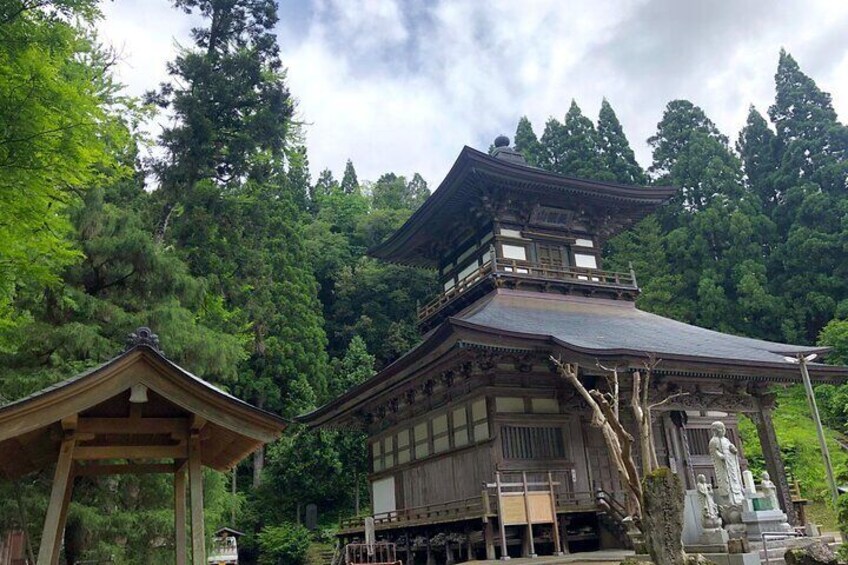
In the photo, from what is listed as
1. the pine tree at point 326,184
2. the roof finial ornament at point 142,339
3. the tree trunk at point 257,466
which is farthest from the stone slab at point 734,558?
the pine tree at point 326,184

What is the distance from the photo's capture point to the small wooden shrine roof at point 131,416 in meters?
5.70

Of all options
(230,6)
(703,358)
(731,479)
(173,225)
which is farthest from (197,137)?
(731,479)

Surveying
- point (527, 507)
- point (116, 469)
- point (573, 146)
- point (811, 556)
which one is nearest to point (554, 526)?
point (527, 507)

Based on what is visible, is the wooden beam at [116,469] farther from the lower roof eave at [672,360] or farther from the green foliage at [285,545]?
the green foliage at [285,545]

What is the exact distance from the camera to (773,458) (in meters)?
15.3

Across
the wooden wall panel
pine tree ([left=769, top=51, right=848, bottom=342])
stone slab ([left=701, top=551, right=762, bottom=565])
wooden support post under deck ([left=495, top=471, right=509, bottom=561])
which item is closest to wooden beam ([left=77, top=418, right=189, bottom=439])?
wooden support post under deck ([left=495, top=471, right=509, bottom=561])

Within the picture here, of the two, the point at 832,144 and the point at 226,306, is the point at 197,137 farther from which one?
the point at 832,144

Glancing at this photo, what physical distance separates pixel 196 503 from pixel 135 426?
954 millimetres

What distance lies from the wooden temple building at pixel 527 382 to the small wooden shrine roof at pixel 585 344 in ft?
0.17

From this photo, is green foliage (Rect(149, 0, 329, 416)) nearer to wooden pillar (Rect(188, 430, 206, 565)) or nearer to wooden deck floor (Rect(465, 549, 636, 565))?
wooden deck floor (Rect(465, 549, 636, 565))

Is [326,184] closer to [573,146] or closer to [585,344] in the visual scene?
[573,146]

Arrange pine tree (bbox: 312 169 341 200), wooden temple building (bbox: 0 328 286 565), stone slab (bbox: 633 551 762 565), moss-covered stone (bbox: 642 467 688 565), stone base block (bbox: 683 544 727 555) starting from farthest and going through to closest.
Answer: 1. pine tree (bbox: 312 169 341 200)
2. stone base block (bbox: 683 544 727 555)
3. stone slab (bbox: 633 551 762 565)
4. moss-covered stone (bbox: 642 467 688 565)
5. wooden temple building (bbox: 0 328 286 565)

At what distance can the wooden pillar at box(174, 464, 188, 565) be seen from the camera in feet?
24.2

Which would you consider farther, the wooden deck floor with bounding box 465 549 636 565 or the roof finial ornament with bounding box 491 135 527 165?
the roof finial ornament with bounding box 491 135 527 165
